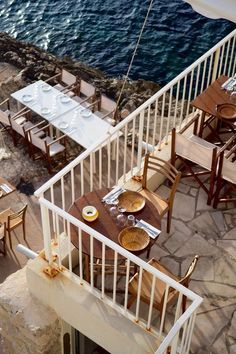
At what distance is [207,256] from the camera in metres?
7.99

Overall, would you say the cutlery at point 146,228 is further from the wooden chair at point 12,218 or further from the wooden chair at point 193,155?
the wooden chair at point 12,218

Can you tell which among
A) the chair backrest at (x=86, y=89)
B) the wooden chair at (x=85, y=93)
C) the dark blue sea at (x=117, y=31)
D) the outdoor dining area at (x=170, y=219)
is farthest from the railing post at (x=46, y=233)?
the dark blue sea at (x=117, y=31)

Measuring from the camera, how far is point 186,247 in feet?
26.6

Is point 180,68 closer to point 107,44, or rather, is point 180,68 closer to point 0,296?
point 107,44

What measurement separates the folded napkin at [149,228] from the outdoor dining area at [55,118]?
531cm

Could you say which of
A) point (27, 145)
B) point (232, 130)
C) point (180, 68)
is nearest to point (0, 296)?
point (232, 130)

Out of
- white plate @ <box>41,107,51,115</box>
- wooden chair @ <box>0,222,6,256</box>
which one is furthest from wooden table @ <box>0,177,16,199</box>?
white plate @ <box>41,107,51,115</box>

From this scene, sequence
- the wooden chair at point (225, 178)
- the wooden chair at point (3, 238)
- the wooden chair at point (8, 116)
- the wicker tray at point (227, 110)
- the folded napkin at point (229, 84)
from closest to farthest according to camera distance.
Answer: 1. the wooden chair at point (225, 178)
2. the wicker tray at point (227, 110)
3. the folded napkin at point (229, 84)
4. the wooden chair at point (3, 238)
5. the wooden chair at point (8, 116)

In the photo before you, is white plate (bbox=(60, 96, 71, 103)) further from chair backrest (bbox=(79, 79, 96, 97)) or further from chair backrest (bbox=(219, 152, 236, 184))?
chair backrest (bbox=(219, 152, 236, 184))

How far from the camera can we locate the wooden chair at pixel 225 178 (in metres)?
8.25

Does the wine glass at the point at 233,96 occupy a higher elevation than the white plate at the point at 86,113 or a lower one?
higher

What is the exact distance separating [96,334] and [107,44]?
1411 centimetres

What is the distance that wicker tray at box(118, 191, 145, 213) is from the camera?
7.57 meters

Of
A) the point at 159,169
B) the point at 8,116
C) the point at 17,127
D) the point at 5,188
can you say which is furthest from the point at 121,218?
the point at 8,116
